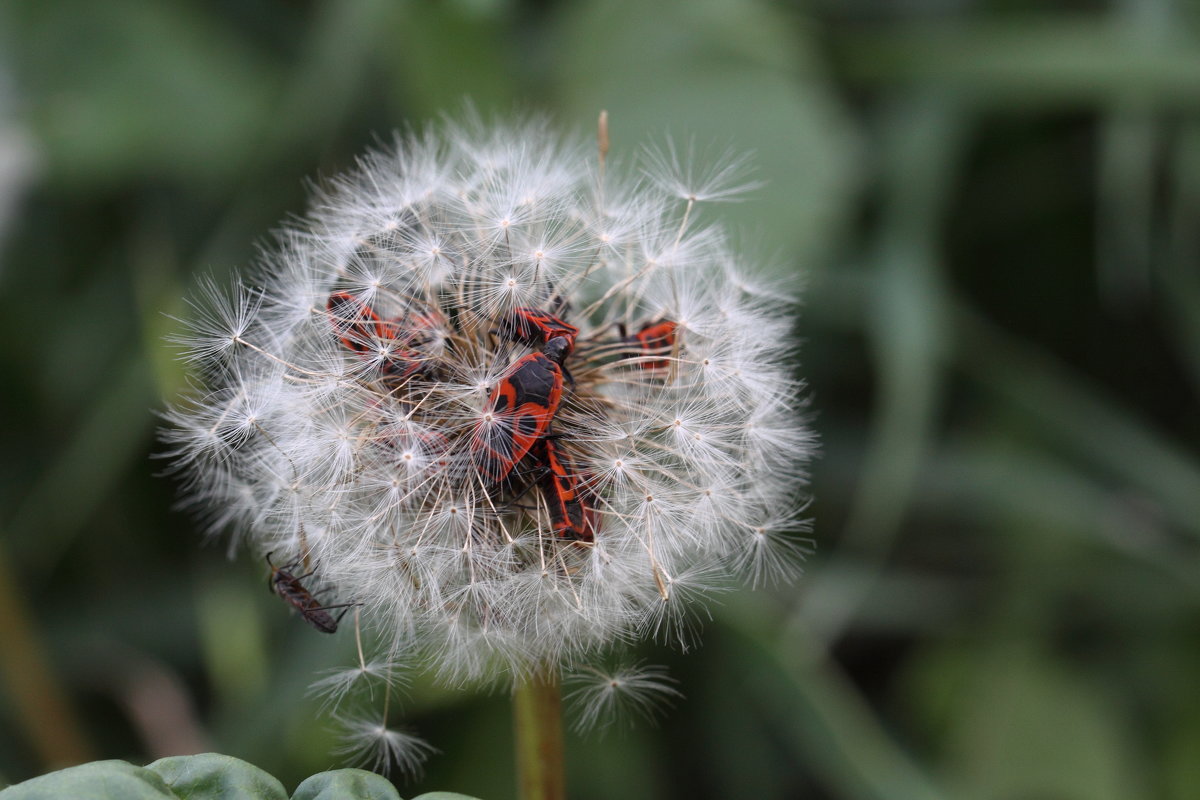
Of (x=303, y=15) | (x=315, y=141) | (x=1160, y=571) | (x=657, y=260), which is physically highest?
(x=303, y=15)

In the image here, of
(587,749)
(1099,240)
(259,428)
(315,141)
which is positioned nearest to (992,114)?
(1099,240)

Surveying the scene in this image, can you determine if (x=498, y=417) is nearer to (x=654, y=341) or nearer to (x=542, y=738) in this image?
(x=654, y=341)

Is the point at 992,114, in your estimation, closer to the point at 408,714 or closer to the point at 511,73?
the point at 511,73

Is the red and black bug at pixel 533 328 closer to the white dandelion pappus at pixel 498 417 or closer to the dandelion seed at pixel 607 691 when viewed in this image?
the white dandelion pappus at pixel 498 417

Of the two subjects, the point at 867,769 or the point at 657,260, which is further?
the point at 867,769

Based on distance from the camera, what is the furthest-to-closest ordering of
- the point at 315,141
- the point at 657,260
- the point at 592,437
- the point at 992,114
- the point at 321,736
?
the point at 992,114 < the point at 315,141 < the point at 321,736 < the point at 657,260 < the point at 592,437
